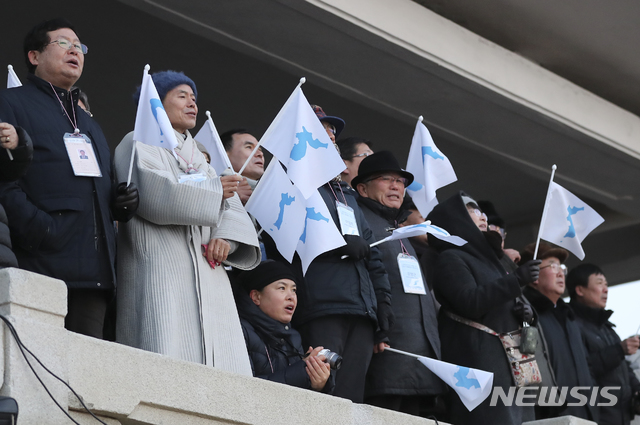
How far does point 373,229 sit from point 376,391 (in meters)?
0.90

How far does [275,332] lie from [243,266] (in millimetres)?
377

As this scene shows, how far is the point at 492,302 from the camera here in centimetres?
555

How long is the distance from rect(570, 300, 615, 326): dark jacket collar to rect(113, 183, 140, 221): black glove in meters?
4.36

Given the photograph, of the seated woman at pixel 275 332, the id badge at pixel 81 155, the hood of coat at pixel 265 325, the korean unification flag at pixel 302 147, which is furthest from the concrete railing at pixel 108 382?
the korean unification flag at pixel 302 147

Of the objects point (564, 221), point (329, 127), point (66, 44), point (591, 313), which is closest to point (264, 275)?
point (329, 127)

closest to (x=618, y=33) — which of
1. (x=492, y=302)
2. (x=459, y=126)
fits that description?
(x=459, y=126)

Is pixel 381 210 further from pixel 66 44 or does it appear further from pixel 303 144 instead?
pixel 66 44

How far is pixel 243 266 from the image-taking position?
4656 millimetres

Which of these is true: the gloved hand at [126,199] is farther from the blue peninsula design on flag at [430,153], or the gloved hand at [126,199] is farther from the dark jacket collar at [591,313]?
the dark jacket collar at [591,313]

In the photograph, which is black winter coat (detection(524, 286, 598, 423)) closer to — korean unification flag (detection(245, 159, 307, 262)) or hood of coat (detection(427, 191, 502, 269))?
hood of coat (detection(427, 191, 502, 269))

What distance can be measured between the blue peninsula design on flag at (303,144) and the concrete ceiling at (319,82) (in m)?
2.13

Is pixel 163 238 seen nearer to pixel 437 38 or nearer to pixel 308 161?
pixel 308 161

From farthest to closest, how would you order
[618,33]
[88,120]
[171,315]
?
[618,33] < [88,120] < [171,315]

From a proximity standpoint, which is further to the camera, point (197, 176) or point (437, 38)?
point (437, 38)
